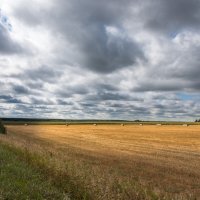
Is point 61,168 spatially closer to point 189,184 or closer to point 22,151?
point 189,184

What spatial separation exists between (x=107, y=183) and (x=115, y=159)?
41.1 feet

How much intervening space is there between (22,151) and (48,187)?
26.1 ft

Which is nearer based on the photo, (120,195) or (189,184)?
(120,195)

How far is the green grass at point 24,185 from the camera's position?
9842 millimetres

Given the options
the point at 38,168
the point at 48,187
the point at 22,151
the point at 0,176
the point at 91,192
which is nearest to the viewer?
the point at 91,192

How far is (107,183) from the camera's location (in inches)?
418

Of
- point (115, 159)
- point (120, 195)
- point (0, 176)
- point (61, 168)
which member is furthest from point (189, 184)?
point (115, 159)

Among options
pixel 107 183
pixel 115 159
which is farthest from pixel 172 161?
pixel 107 183

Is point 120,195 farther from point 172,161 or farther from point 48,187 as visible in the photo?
point 172,161

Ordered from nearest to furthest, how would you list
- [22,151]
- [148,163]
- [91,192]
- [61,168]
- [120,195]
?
[120,195]
[91,192]
[61,168]
[22,151]
[148,163]

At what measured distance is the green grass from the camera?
32.3 feet

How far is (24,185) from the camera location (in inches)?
434

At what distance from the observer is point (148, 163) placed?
2117 cm

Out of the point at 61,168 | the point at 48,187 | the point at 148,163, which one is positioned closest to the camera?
the point at 48,187
